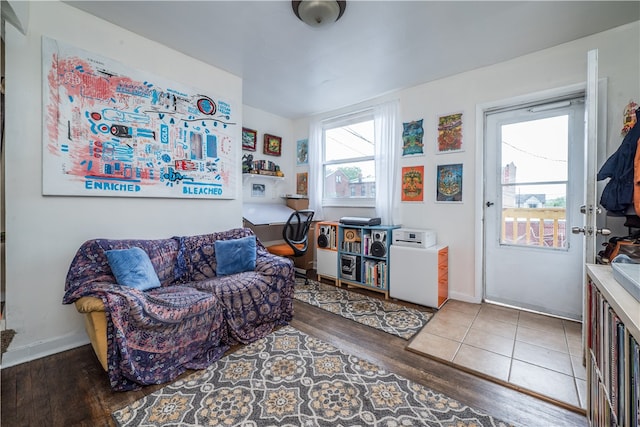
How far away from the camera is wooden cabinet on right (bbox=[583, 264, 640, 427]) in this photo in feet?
2.36

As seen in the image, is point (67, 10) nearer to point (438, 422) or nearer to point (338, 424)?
point (338, 424)

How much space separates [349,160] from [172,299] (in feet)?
9.78

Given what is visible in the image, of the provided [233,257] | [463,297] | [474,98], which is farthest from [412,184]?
[233,257]

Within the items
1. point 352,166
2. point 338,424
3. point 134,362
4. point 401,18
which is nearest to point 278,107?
point 352,166

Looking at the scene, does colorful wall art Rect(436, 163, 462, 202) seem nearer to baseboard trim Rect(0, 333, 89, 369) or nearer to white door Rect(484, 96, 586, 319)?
white door Rect(484, 96, 586, 319)

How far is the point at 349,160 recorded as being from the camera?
393 cm

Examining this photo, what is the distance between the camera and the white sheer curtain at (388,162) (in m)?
3.36

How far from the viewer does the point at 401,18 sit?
203 cm

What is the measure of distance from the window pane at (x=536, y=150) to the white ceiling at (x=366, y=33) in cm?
72

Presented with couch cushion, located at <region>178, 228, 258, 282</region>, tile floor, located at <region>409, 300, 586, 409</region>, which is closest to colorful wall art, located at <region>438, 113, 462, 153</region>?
tile floor, located at <region>409, 300, 586, 409</region>

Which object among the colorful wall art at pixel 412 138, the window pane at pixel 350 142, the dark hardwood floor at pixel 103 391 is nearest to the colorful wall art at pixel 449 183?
the colorful wall art at pixel 412 138

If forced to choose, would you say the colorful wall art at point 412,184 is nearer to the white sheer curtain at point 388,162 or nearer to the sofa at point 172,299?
the white sheer curtain at point 388,162

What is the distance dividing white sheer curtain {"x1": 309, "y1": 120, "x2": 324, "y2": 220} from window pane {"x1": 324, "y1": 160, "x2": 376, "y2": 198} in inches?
5.0

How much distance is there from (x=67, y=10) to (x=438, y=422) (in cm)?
369
